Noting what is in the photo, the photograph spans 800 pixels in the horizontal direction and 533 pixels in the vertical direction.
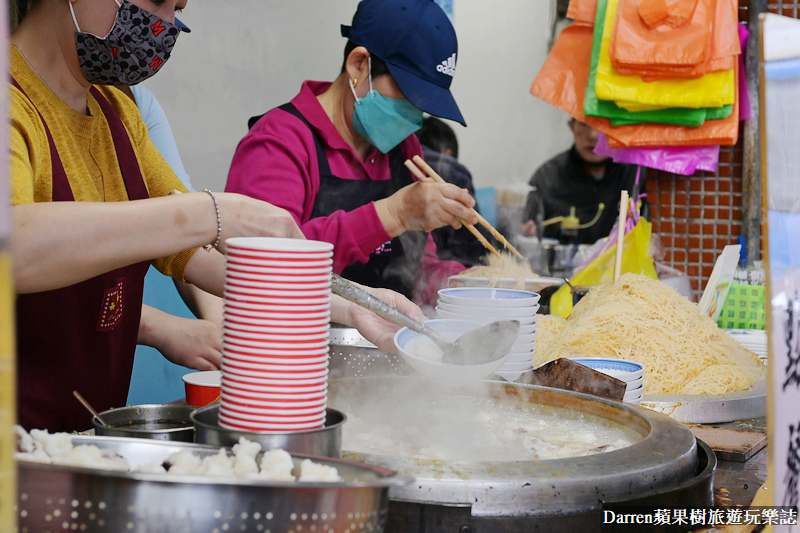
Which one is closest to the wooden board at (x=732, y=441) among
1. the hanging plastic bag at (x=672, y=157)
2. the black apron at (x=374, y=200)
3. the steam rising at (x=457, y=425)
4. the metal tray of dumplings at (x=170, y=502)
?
the steam rising at (x=457, y=425)

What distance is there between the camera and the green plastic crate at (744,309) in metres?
3.98

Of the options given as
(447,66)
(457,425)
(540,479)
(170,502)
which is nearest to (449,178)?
(447,66)

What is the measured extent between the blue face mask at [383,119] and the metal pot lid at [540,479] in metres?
2.30

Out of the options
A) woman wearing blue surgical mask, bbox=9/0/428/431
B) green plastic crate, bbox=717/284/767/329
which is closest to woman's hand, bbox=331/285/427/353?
woman wearing blue surgical mask, bbox=9/0/428/431

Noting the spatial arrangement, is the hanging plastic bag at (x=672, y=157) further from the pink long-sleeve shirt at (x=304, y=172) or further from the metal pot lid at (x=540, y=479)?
the metal pot lid at (x=540, y=479)

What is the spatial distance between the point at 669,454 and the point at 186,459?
100 centimetres

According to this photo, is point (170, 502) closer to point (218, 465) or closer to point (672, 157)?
point (218, 465)

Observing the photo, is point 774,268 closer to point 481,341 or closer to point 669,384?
point 481,341

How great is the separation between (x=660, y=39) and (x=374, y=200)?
113 inches

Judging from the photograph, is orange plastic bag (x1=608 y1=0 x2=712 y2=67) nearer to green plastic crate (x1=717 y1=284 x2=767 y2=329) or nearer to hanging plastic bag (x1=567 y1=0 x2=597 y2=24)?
hanging plastic bag (x1=567 y1=0 x2=597 y2=24)

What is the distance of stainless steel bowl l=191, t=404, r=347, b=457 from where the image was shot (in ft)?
3.80

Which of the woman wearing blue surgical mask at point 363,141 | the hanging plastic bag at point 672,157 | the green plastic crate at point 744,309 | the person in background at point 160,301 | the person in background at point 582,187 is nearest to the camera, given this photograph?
the person in background at point 160,301

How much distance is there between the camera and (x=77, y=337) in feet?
6.71

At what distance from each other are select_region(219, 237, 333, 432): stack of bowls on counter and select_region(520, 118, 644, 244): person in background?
531cm
